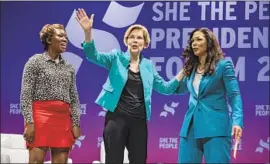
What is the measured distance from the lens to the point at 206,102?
386cm

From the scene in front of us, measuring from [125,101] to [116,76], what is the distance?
0.21m

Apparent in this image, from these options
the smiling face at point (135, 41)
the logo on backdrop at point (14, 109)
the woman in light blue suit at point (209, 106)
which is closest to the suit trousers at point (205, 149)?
the woman in light blue suit at point (209, 106)

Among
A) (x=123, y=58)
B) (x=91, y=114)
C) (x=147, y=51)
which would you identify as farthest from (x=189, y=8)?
(x=123, y=58)

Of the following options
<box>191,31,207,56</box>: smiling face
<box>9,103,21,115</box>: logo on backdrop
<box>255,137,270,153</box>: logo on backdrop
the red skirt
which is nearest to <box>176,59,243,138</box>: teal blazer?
<box>191,31,207,56</box>: smiling face

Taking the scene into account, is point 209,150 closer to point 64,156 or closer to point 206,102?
point 206,102

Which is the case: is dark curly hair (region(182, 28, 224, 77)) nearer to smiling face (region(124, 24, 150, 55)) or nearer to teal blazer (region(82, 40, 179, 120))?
teal blazer (region(82, 40, 179, 120))

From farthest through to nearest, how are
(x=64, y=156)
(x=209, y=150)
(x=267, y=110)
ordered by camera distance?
(x=267, y=110) < (x=64, y=156) < (x=209, y=150)

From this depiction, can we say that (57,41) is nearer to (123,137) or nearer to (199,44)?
(123,137)

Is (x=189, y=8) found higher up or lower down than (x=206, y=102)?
higher up

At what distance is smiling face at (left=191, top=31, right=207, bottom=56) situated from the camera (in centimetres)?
394

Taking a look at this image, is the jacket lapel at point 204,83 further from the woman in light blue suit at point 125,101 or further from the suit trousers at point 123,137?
the suit trousers at point 123,137

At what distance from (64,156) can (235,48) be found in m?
3.36

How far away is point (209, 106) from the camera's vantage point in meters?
3.86

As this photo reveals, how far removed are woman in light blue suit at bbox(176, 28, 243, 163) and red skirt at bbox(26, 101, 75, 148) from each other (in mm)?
948
